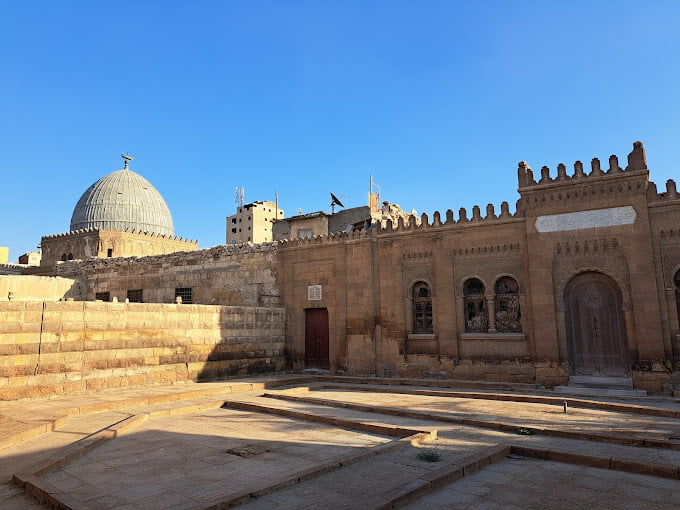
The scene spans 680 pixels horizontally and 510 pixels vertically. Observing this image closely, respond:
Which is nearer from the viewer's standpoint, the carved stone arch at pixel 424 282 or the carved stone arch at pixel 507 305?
the carved stone arch at pixel 507 305

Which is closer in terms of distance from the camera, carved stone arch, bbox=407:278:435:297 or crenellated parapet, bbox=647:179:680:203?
crenellated parapet, bbox=647:179:680:203

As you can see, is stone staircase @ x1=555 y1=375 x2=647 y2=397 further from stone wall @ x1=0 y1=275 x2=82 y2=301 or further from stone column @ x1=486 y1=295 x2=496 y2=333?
stone wall @ x1=0 y1=275 x2=82 y2=301

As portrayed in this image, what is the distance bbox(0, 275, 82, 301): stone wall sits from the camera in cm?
1852

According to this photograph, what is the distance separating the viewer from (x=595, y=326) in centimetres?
1401

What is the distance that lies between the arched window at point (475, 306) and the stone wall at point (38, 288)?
15.8 metres

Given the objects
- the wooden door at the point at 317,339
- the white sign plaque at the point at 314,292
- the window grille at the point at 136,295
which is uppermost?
the window grille at the point at 136,295

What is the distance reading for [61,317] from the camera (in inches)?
463

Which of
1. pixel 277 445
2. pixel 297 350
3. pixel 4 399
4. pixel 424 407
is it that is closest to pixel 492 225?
pixel 424 407

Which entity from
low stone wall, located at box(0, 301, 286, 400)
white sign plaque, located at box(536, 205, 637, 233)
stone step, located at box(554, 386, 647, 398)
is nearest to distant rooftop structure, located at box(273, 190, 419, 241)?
low stone wall, located at box(0, 301, 286, 400)

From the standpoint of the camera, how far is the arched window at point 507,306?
15.0m

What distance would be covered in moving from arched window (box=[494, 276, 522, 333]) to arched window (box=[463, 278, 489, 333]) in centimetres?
44

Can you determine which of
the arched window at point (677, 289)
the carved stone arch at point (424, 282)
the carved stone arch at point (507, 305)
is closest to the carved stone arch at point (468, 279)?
the carved stone arch at point (507, 305)

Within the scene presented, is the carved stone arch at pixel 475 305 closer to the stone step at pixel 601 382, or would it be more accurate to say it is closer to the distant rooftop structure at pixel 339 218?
the stone step at pixel 601 382

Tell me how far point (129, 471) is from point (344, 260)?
12.9m
